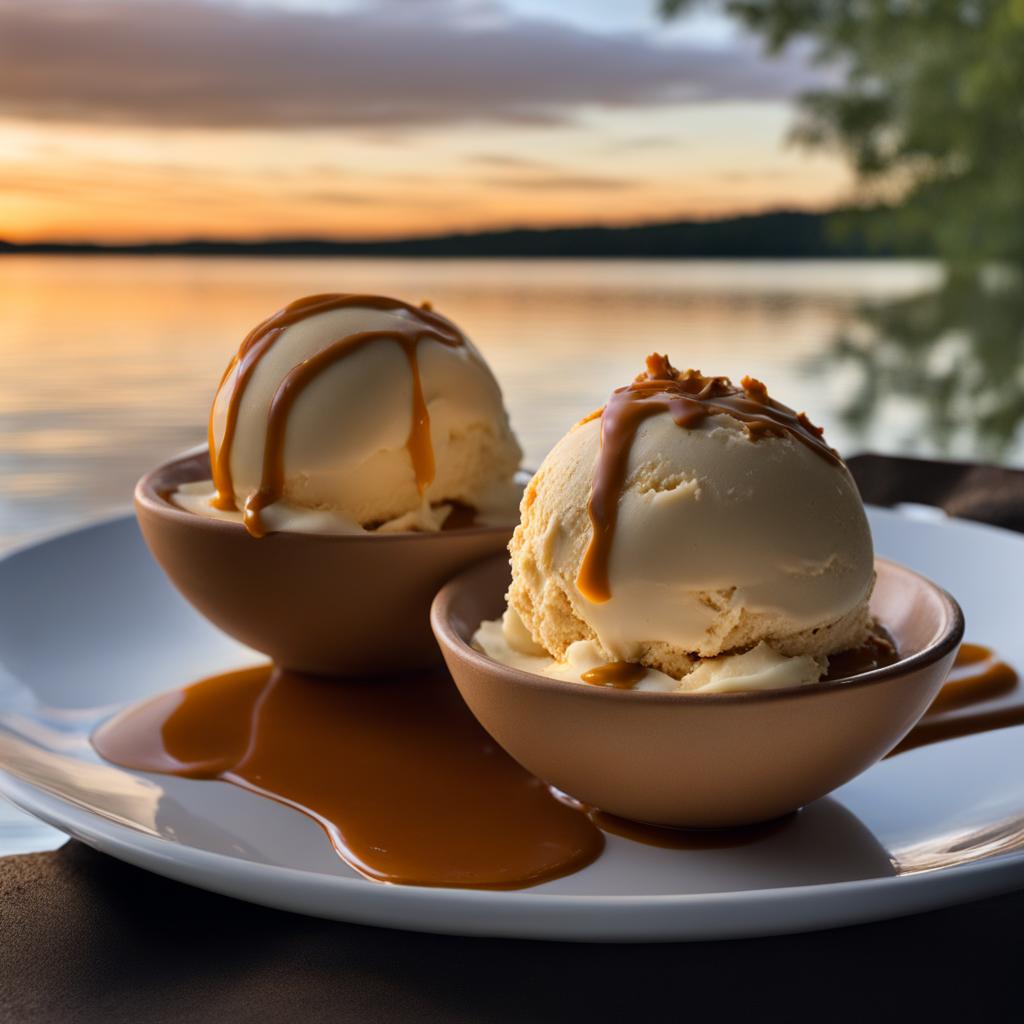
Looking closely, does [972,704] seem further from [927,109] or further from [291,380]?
[927,109]

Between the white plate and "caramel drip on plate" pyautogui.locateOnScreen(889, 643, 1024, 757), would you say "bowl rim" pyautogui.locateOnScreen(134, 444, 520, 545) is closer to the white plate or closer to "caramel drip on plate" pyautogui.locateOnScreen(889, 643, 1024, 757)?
the white plate

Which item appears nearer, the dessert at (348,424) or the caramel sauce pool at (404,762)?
the caramel sauce pool at (404,762)

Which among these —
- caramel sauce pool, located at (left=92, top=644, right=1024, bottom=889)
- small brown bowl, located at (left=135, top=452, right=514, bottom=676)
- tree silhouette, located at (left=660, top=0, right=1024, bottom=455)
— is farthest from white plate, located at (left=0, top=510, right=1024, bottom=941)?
tree silhouette, located at (left=660, top=0, right=1024, bottom=455)

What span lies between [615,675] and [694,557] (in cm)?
11

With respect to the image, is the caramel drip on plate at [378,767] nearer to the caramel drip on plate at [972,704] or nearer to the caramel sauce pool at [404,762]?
the caramel sauce pool at [404,762]

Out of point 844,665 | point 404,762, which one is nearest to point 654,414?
point 844,665

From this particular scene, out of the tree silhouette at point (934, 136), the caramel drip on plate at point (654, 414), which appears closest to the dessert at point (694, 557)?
the caramel drip on plate at point (654, 414)

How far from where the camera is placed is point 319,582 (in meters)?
1.21

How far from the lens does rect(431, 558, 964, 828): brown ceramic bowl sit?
0.87m

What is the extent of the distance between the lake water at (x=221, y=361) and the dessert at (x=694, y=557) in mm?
504

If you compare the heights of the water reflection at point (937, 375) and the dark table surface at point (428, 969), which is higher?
the water reflection at point (937, 375)

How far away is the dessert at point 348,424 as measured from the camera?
1229 mm

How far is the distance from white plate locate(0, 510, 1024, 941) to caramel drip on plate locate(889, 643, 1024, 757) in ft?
0.08

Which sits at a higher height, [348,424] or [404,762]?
[348,424]
